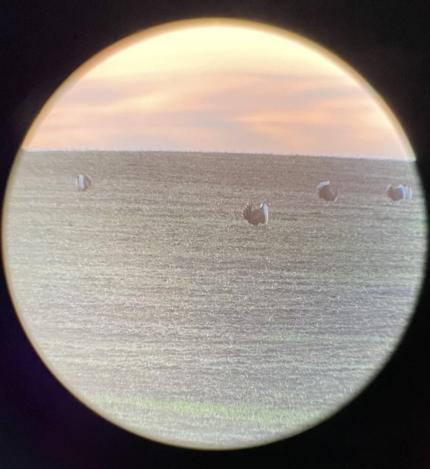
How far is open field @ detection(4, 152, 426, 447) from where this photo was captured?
2.17 meters

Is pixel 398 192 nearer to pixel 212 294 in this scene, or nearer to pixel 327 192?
pixel 327 192

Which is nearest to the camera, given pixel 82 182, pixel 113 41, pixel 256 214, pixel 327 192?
pixel 113 41

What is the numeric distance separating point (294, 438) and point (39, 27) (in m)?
1.15

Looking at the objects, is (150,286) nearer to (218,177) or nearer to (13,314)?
(13,314)

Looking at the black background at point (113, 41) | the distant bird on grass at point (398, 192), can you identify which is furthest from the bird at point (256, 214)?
the black background at point (113, 41)

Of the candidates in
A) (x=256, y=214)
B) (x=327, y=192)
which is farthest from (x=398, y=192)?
(x=256, y=214)

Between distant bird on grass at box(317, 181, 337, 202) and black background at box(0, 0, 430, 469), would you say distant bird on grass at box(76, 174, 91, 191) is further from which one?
black background at box(0, 0, 430, 469)

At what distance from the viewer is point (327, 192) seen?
5.42 m

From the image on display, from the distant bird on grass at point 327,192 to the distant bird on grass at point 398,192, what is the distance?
0.41 meters

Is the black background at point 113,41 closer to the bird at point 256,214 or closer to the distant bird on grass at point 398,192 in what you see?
the bird at point 256,214

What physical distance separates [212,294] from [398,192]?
230 cm

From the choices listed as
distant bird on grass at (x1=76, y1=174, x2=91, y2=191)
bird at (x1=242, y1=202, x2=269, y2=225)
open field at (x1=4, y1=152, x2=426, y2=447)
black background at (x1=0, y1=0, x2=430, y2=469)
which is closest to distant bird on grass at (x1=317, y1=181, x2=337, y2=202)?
open field at (x1=4, y1=152, x2=426, y2=447)

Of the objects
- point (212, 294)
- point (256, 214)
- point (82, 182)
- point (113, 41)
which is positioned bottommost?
point (212, 294)

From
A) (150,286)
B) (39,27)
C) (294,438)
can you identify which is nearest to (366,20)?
(39,27)
